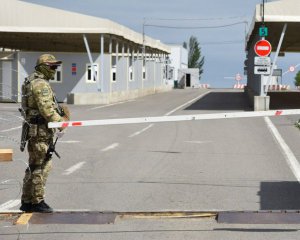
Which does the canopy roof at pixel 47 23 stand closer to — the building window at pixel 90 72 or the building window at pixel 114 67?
the building window at pixel 90 72

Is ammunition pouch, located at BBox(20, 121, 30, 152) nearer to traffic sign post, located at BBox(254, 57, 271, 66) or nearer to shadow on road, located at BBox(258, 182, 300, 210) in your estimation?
shadow on road, located at BBox(258, 182, 300, 210)

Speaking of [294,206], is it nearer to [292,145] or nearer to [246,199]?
[246,199]

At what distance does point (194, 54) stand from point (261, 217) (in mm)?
154612

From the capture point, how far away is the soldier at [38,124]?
25.2ft

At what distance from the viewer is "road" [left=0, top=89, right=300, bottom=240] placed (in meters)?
7.09

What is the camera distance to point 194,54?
161125mm

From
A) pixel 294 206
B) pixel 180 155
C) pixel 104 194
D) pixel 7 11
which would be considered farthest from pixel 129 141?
pixel 7 11

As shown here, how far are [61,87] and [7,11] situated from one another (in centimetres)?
602

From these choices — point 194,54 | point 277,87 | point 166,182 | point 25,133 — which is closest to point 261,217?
point 25,133

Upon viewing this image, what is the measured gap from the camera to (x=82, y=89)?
45562mm

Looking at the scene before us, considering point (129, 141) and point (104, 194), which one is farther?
point (129, 141)

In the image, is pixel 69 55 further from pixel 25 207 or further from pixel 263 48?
pixel 25 207

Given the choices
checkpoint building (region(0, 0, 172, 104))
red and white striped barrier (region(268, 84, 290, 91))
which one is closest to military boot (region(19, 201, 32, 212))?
checkpoint building (region(0, 0, 172, 104))

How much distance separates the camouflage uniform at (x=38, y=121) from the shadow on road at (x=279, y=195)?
268 centimetres
